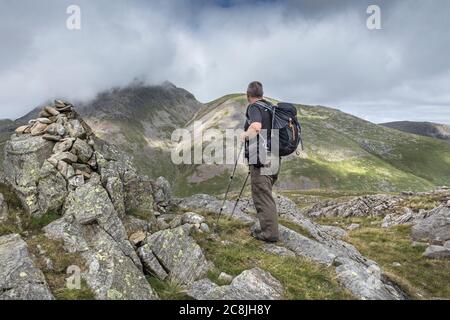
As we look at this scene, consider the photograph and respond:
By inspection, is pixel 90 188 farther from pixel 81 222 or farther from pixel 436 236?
pixel 436 236

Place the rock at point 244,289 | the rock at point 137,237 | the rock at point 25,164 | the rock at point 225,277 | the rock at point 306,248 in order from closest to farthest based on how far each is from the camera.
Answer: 1. the rock at point 244,289
2. the rock at point 225,277
3. the rock at point 137,237
4. the rock at point 25,164
5. the rock at point 306,248

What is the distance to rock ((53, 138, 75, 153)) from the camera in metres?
17.3

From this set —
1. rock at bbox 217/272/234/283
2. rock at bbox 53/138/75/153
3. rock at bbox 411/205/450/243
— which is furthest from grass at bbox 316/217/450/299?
rock at bbox 53/138/75/153

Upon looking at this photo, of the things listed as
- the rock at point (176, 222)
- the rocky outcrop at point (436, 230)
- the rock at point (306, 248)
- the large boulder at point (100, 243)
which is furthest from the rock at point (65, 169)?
the rocky outcrop at point (436, 230)

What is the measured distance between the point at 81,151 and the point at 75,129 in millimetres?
1629

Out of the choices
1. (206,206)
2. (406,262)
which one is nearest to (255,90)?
(206,206)

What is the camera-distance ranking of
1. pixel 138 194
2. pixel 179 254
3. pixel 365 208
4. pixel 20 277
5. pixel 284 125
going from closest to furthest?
pixel 20 277, pixel 179 254, pixel 284 125, pixel 138 194, pixel 365 208

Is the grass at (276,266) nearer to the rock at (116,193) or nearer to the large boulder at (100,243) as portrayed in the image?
the large boulder at (100,243)

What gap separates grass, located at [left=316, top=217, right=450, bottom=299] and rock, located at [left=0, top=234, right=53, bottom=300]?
13.9m

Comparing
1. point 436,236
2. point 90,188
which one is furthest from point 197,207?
point 436,236

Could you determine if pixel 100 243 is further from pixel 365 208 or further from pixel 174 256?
pixel 365 208

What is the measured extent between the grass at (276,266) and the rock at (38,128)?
29.6 feet

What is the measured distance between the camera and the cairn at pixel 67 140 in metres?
16.6

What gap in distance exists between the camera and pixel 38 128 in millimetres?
18250
